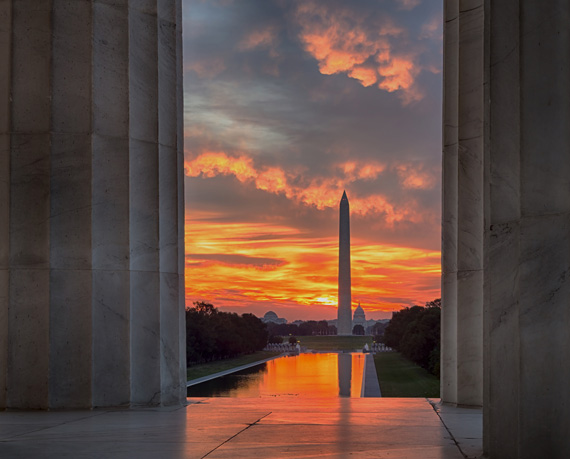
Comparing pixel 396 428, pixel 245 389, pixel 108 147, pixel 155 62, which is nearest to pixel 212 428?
pixel 396 428

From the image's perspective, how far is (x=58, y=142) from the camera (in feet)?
66.9

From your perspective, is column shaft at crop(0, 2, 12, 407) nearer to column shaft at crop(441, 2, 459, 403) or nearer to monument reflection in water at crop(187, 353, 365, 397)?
column shaft at crop(441, 2, 459, 403)

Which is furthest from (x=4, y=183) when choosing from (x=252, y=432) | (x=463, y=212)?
(x=463, y=212)

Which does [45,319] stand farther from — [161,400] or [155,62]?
[155,62]

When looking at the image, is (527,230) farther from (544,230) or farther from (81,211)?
(81,211)

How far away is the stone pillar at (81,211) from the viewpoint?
20109mm

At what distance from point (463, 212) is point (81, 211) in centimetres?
1046

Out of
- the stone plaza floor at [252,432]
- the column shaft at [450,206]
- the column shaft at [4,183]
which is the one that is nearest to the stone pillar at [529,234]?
the stone plaza floor at [252,432]

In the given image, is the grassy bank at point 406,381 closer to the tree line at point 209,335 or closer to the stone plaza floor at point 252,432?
the tree line at point 209,335

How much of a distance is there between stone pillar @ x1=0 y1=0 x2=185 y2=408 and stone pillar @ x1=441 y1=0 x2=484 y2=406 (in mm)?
8029

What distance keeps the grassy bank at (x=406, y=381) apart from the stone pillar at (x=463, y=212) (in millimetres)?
67443

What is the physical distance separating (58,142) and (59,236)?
2.51 meters

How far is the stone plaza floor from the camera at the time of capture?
13180 mm

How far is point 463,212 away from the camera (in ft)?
70.4
